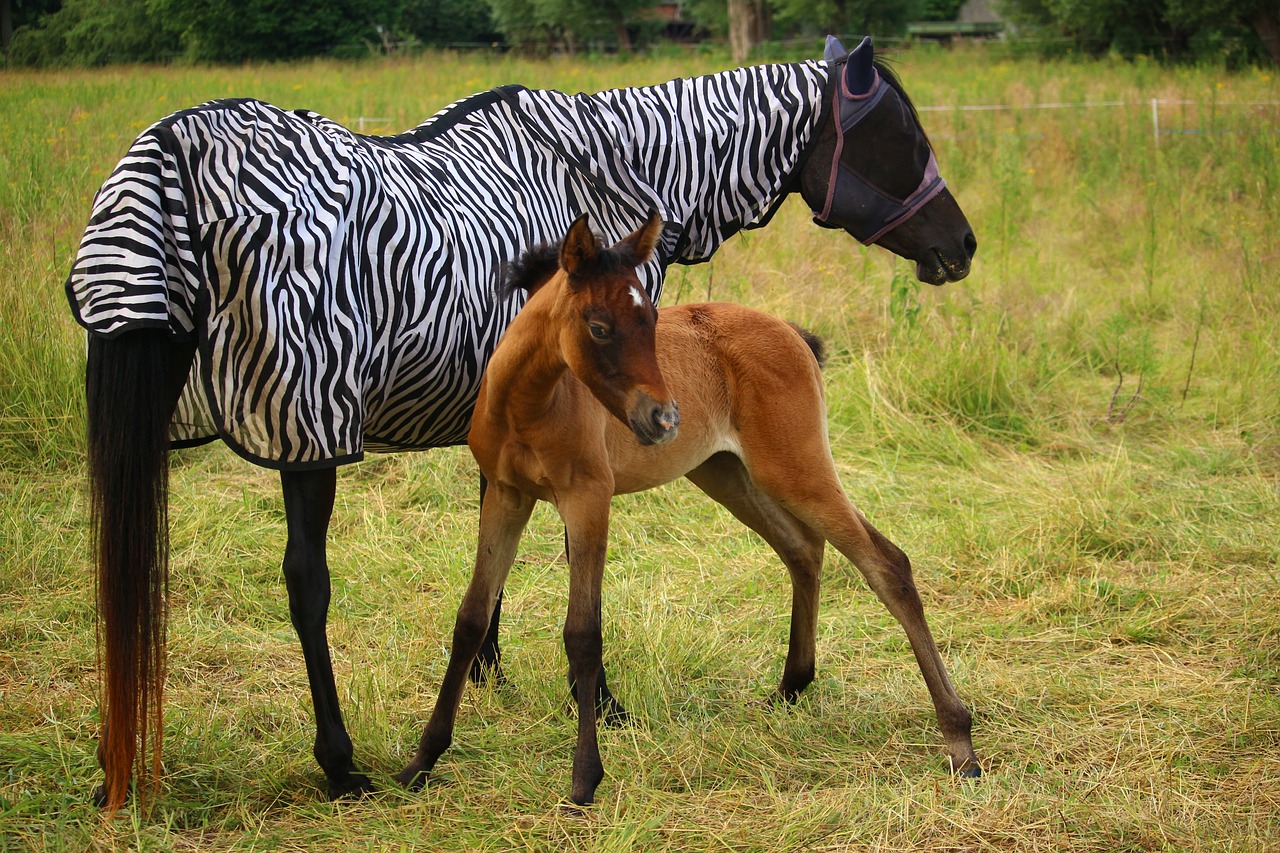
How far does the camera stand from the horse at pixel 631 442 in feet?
8.06

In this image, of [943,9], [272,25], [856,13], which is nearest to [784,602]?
[272,25]

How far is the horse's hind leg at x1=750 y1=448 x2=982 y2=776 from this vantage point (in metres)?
3.12

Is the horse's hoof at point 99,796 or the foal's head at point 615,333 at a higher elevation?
the foal's head at point 615,333

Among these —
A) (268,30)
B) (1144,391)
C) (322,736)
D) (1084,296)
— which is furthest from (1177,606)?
(268,30)

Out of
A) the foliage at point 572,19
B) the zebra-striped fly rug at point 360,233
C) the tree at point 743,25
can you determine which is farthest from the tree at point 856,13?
the zebra-striped fly rug at point 360,233

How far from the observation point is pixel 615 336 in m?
2.42

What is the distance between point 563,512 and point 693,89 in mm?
1566

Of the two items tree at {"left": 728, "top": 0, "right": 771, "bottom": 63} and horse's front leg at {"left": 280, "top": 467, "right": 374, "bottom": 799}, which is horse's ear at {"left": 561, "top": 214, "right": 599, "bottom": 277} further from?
tree at {"left": 728, "top": 0, "right": 771, "bottom": 63}

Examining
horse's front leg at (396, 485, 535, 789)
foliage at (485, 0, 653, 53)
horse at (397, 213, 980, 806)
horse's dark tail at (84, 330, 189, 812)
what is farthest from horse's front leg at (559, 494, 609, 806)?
foliage at (485, 0, 653, 53)

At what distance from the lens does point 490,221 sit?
302 centimetres

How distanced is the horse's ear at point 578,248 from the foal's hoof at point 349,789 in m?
1.41

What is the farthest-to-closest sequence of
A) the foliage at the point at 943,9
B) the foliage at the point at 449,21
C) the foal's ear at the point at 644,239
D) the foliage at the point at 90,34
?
the foliage at the point at 943,9, the foliage at the point at 449,21, the foliage at the point at 90,34, the foal's ear at the point at 644,239

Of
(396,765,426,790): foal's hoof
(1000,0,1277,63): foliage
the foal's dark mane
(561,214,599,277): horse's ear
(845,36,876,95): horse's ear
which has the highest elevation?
(1000,0,1277,63): foliage

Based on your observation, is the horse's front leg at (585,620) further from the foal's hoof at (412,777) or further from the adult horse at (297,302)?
the adult horse at (297,302)
